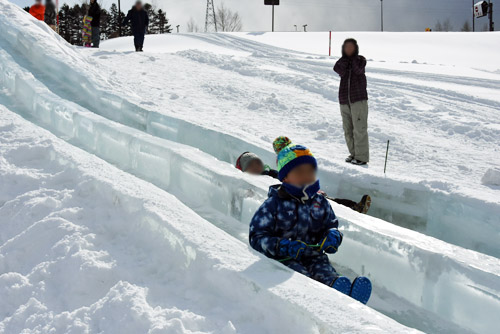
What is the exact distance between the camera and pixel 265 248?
2686mm

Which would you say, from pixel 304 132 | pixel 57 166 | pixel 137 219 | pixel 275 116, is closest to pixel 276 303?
pixel 137 219

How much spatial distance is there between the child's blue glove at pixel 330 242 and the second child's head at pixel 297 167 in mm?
303

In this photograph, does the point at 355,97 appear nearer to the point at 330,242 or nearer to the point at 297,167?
the point at 297,167

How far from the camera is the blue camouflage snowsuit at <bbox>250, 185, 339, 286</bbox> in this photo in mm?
2750

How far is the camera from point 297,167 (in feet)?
9.33

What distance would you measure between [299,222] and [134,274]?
36.5 inches

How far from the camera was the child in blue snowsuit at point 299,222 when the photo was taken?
2.74m

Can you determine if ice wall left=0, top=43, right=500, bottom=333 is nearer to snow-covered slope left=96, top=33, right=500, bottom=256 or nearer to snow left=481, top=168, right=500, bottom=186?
snow-covered slope left=96, top=33, right=500, bottom=256

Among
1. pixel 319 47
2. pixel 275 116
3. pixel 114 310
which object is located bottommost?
pixel 114 310

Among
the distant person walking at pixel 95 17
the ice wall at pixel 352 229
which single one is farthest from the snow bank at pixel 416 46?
the ice wall at pixel 352 229

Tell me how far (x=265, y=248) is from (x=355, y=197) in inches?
81.9

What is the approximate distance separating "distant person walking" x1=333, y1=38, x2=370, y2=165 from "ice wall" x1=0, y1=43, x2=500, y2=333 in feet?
5.27

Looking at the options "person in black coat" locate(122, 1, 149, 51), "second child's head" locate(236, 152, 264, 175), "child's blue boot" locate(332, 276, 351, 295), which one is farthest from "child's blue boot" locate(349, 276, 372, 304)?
"person in black coat" locate(122, 1, 149, 51)

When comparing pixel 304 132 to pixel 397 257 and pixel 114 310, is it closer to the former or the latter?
pixel 397 257
